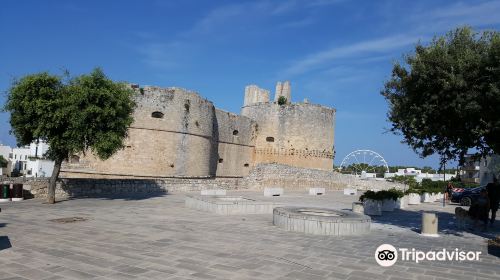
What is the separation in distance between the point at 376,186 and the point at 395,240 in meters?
28.8

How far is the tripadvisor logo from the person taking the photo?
6.20 m

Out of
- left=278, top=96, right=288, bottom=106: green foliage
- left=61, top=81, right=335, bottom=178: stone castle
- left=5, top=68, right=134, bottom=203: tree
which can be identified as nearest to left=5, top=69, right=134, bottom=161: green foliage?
left=5, top=68, right=134, bottom=203: tree

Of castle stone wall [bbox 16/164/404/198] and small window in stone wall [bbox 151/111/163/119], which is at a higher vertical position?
small window in stone wall [bbox 151/111/163/119]

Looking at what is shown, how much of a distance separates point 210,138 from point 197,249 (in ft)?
68.6

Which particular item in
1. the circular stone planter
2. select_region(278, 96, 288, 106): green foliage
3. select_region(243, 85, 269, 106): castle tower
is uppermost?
select_region(243, 85, 269, 106): castle tower

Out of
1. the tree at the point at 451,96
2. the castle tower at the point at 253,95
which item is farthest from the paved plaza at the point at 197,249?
the castle tower at the point at 253,95

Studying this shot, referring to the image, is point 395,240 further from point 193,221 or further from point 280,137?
point 280,137

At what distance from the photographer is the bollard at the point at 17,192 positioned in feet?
42.2

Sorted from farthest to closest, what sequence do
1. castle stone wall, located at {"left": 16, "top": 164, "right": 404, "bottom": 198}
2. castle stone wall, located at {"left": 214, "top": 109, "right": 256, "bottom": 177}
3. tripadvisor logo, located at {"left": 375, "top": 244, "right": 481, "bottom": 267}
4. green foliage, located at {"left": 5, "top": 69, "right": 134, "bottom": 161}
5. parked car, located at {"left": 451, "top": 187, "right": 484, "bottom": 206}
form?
castle stone wall, located at {"left": 214, "top": 109, "right": 256, "bottom": 177}
parked car, located at {"left": 451, "top": 187, "right": 484, "bottom": 206}
castle stone wall, located at {"left": 16, "top": 164, "right": 404, "bottom": 198}
green foliage, located at {"left": 5, "top": 69, "right": 134, "bottom": 161}
tripadvisor logo, located at {"left": 375, "top": 244, "right": 481, "bottom": 267}

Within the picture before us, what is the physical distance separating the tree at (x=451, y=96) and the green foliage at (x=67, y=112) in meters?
8.63

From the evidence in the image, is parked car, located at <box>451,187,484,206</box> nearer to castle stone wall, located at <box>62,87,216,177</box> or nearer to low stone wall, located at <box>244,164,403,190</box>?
low stone wall, located at <box>244,164,403,190</box>

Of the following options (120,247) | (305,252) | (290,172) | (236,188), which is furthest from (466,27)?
(290,172)

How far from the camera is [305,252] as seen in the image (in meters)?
6.57

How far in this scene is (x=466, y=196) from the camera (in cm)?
1967
